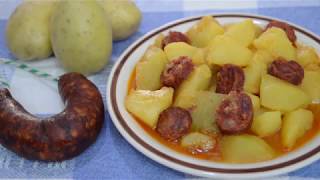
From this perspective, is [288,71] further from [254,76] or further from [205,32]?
[205,32]

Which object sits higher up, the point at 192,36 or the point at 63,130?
the point at 192,36

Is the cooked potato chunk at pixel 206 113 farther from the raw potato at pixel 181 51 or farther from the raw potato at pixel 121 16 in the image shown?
the raw potato at pixel 121 16

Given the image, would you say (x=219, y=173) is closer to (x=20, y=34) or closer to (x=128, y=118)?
(x=128, y=118)

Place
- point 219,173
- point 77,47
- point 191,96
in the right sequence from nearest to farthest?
point 219,173 < point 191,96 < point 77,47

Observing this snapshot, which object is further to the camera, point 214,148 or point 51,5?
point 51,5

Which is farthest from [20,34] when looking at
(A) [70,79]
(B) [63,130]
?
(B) [63,130]

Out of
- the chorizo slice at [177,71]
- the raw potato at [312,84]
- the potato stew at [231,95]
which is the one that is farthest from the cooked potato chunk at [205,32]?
the raw potato at [312,84]

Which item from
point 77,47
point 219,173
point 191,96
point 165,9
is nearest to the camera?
point 219,173
